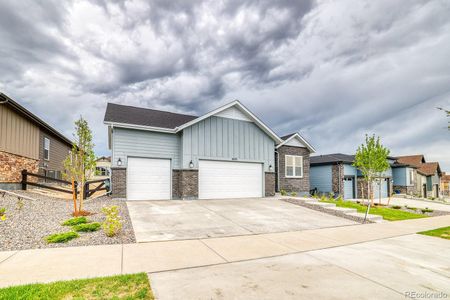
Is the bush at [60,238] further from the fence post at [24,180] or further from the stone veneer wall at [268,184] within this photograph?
the stone veneer wall at [268,184]

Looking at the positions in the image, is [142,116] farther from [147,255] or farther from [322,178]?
[322,178]

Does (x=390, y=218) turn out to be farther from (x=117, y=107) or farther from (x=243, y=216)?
(x=117, y=107)

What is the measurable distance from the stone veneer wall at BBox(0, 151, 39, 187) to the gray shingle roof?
5.26 metres

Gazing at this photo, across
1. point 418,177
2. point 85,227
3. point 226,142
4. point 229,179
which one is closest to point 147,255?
point 85,227

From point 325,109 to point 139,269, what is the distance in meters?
18.5

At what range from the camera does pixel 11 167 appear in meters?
12.3

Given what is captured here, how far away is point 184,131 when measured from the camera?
13891mm

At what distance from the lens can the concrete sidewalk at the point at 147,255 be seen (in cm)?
396

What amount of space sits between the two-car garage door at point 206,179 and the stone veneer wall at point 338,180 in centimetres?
1038

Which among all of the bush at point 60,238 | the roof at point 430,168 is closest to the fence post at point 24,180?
the bush at point 60,238

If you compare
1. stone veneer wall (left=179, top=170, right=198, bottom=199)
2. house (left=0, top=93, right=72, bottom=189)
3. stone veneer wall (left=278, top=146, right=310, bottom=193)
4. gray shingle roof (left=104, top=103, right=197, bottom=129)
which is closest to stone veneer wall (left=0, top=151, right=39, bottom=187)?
house (left=0, top=93, right=72, bottom=189)

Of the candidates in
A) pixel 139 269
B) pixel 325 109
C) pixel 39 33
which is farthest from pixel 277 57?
pixel 139 269

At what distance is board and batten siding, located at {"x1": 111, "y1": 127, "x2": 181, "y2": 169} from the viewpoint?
1276cm

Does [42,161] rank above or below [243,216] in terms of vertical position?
above
